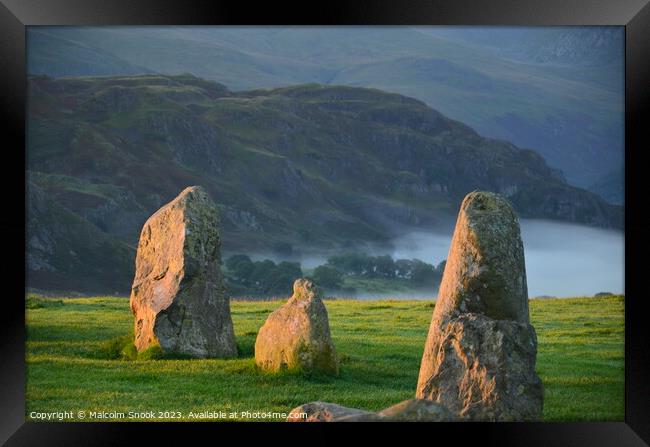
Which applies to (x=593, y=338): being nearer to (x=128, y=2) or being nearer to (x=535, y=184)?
(x=128, y=2)

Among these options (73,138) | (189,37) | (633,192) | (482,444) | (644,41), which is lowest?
(482,444)

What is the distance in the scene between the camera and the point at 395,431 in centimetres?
1634

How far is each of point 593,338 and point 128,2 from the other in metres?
18.0

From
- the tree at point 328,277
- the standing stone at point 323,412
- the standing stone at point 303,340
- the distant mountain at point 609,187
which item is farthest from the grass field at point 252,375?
the tree at point 328,277

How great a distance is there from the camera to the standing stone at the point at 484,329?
18.0m

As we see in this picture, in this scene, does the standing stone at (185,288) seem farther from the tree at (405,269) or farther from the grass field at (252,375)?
the tree at (405,269)

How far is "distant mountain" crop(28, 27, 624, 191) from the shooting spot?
95.8 m

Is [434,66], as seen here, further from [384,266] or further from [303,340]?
[303,340]

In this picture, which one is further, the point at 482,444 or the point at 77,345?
the point at 77,345

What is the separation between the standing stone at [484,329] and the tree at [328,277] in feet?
307

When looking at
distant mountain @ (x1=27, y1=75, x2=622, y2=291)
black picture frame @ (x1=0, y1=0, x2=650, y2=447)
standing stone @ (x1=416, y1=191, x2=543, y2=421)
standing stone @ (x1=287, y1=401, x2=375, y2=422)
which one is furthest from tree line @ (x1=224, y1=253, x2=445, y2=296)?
standing stone @ (x1=287, y1=401, x2=375, y2=422)

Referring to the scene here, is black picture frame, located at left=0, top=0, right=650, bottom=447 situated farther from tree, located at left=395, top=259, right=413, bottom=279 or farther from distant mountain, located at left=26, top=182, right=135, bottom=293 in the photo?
tree, located at left=395, top=259, right=413, bottom=279

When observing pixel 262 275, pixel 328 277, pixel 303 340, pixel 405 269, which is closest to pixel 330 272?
pixel 328 277

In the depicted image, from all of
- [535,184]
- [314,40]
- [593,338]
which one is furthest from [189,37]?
[593,338]
